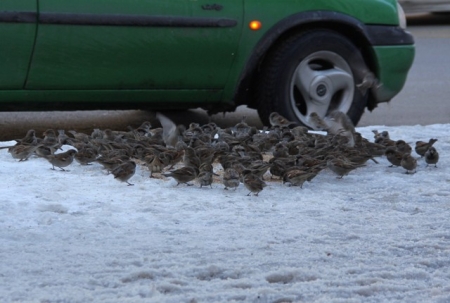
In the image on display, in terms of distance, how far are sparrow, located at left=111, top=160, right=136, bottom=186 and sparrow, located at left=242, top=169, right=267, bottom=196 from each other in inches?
28.3

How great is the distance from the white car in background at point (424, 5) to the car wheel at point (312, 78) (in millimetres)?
12426

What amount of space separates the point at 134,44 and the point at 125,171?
213cm

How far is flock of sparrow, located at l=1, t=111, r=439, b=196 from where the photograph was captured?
6352mm

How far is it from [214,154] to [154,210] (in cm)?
135

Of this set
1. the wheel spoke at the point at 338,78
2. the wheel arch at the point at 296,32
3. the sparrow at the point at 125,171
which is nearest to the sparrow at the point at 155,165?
the sparrow at the point at 125,171

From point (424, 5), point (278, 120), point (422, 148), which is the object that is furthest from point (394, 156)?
point (424, 5)

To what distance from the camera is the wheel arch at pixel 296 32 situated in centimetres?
859

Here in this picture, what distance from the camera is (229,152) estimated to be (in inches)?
277

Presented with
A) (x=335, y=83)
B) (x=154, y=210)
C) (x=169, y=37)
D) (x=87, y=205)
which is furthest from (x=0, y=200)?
(x=335, y=83)

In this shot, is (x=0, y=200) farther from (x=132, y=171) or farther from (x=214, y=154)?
(x=214, y=154)

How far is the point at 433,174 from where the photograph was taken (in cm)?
690

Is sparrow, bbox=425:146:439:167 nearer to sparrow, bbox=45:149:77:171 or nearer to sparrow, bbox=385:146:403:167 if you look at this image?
sparrow, bbox=385:146:403:167

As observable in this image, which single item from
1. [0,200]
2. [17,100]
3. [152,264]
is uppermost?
[152,264]

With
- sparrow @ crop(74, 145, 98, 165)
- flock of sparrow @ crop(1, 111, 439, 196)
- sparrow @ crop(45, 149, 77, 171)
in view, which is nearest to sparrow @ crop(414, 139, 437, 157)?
flock of sparrow @ crop(1, 111, 439, 196)
